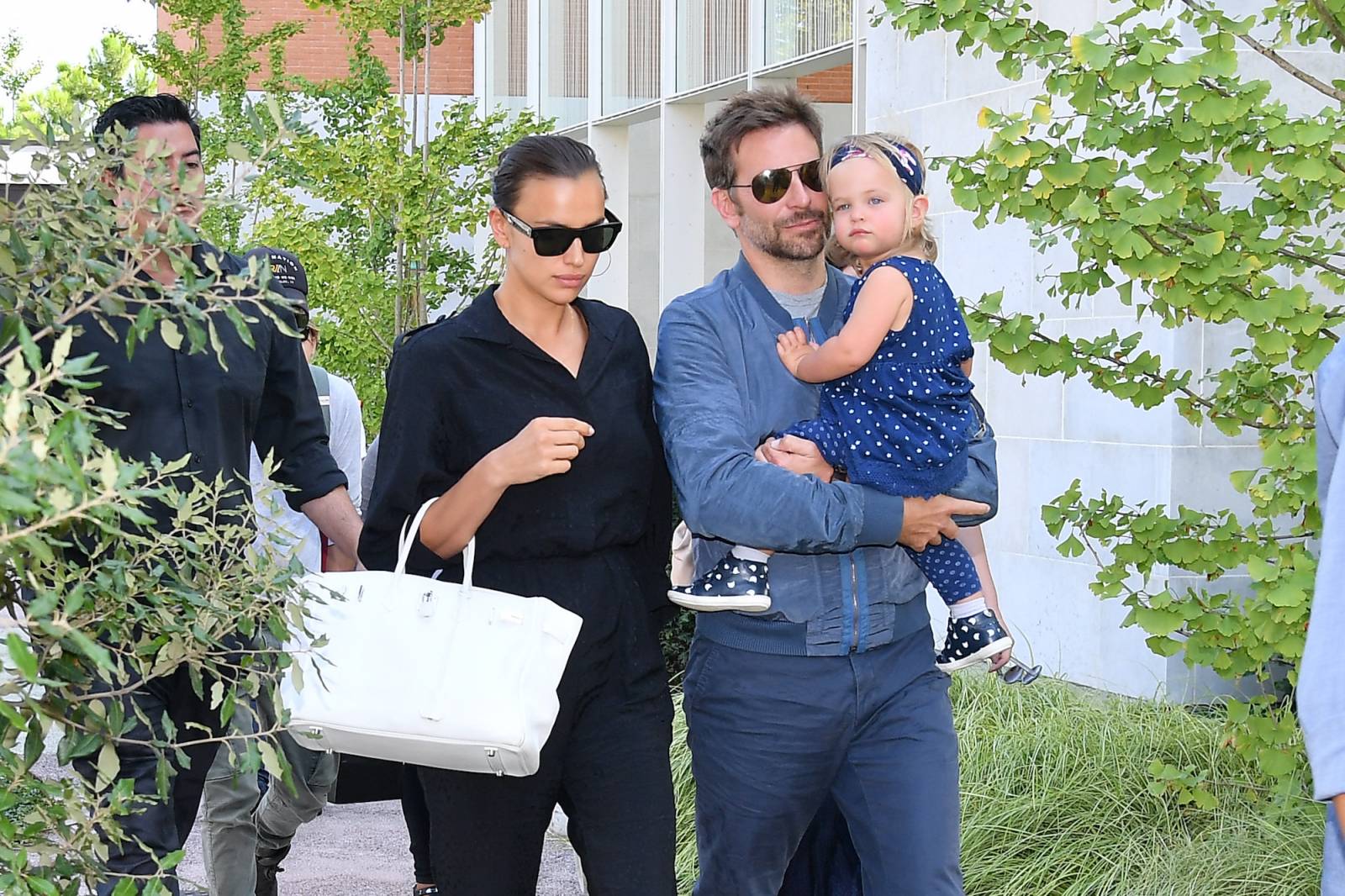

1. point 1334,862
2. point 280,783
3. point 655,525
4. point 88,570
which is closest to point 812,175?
point 655,525

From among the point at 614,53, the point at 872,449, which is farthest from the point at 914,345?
the point at 614,53

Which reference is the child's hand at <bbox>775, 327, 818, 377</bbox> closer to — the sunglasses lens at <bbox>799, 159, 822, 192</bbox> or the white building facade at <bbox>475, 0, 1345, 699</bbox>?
the sunglasses lens at <bbox>799, 159, 822, 192</bbox>

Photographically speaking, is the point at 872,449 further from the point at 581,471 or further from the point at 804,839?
the point at 804,839

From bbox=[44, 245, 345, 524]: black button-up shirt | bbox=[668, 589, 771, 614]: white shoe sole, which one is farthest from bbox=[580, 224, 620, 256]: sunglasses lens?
bbox=[668, 589, 771, 614]: white shoe sole

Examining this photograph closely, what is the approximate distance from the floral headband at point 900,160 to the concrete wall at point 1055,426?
3.15m

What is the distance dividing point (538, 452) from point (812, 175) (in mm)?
956

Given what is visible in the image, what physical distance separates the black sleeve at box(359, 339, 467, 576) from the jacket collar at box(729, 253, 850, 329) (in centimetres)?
71

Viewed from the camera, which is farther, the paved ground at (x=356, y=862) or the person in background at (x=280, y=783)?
the paved ground at (x=356, y=862)

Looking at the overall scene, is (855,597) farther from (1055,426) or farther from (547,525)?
(1055,426)

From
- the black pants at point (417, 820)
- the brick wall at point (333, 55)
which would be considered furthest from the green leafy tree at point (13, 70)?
the black pants at point (417, 820)

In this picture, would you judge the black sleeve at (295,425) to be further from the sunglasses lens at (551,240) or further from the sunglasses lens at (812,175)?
the sunglasses lens at (812,175)

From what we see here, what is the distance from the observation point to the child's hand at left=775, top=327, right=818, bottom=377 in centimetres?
361

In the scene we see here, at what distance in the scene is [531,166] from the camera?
3604 millimetres

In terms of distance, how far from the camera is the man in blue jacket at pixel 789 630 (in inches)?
134
